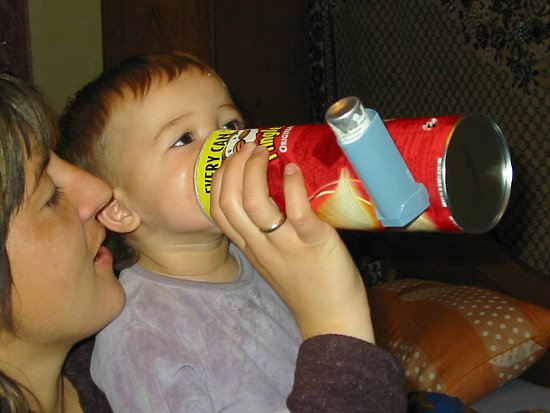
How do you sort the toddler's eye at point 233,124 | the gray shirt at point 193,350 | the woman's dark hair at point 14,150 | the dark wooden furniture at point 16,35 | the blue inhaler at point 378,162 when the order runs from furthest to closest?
the dark wooden furniture at point 16,35, the toddler's eye at point 233,124, the gray shirt at point 193,350, the woman's dark hair at point 14,150, the blue inhaler at point 378,162

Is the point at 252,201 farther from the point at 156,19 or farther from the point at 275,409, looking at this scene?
the point at 156,19

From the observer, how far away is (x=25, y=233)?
25.6 inches

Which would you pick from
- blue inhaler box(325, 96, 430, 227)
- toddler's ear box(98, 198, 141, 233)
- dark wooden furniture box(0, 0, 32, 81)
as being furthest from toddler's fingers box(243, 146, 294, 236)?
dark wooden furniture box(0, 0, 32, 81)

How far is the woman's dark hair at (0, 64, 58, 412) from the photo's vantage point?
0.63 metres

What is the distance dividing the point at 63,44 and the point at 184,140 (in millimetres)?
1513

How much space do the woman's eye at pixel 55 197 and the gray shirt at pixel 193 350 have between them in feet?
0.53

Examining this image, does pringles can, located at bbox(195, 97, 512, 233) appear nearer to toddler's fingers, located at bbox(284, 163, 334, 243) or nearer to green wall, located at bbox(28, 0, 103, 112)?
toddler's fingers, located at bbox(284, 163, 334, 243)

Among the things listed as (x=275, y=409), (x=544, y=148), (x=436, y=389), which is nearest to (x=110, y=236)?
(x=275, y=409)

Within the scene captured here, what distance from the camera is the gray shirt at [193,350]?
730 mm

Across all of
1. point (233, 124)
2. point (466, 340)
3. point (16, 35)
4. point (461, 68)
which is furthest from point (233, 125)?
point (16, 35)

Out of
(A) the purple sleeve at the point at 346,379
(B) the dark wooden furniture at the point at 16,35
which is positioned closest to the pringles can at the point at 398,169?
(A) the purple sleeve at the point at 346,379

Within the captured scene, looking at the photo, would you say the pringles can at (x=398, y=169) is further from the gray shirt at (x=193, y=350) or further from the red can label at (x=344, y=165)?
the gray shirt at (x=193, y=350)

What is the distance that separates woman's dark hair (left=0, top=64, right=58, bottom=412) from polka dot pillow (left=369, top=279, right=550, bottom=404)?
3.28ft

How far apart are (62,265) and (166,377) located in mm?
167
